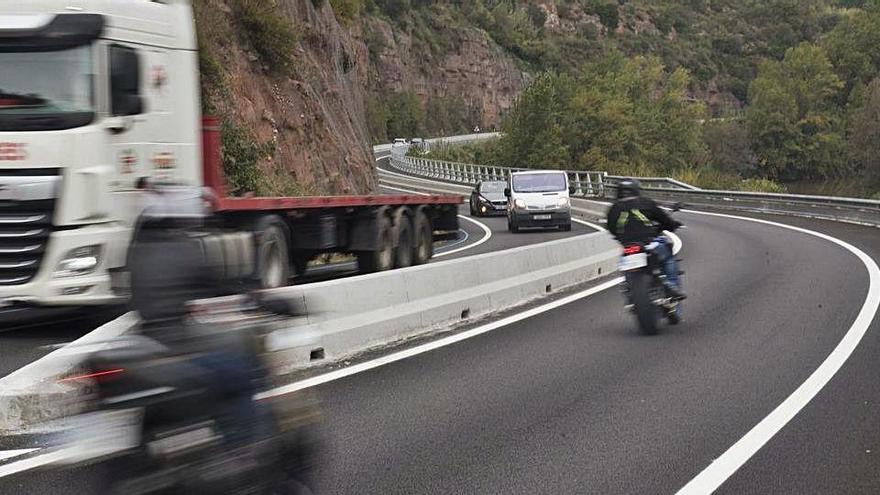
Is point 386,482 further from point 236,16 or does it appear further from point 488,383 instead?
point 236,16

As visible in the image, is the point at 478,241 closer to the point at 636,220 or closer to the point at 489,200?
the point at 489,200

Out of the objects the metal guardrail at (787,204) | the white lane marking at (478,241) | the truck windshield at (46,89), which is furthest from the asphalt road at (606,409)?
the metal guardrail at (787,204)

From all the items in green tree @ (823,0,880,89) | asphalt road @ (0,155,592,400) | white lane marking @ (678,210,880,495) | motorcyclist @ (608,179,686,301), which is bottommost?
white lane marking @ (678,210,880,495)

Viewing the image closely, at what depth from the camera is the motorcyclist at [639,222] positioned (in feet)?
37.9

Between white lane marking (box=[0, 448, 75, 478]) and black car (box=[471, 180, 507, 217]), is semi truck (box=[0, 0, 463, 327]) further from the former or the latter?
black car (box=[471, 180, 507, 217])

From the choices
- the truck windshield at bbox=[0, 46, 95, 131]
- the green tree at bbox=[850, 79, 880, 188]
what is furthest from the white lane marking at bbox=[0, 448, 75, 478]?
the green tree at bbox=[850, 79, 880, 188]

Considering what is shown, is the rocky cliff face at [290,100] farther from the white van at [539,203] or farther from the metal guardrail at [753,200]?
the metal guardrail at [753,200]

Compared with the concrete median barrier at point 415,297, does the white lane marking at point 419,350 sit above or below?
below

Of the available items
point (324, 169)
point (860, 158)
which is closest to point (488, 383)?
point (324, 169)

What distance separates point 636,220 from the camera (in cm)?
1159

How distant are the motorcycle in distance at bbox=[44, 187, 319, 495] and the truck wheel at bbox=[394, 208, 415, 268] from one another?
14.3 meters

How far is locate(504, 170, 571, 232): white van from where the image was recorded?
104 feet

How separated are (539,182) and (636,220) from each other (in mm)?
21031

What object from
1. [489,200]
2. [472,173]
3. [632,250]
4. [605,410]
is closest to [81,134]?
[632,250]
